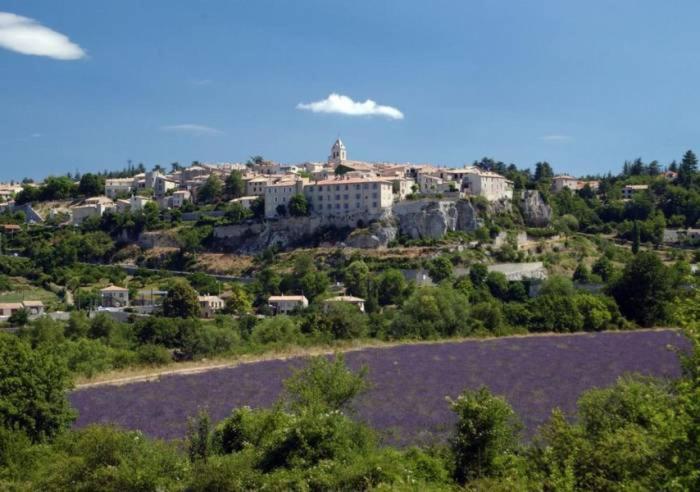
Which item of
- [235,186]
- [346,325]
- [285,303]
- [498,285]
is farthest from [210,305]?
[235,186]

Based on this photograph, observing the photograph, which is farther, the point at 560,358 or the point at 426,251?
the point at 426,251

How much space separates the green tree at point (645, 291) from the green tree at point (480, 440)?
35877mm

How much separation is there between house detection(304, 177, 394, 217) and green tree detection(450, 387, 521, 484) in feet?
214

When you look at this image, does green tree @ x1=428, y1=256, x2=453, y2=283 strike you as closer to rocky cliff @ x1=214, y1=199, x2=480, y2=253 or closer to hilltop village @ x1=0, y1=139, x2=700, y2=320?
hilltop village @ x1=0, y1=139, x2=700, y2=320

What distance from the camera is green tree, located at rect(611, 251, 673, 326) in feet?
160

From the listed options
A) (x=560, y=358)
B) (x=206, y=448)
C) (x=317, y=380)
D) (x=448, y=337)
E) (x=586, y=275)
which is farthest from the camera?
(x=586, y=275)

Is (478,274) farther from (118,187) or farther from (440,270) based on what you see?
(118,187)

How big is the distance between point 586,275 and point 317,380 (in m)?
51.3

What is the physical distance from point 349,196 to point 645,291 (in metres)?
40.2

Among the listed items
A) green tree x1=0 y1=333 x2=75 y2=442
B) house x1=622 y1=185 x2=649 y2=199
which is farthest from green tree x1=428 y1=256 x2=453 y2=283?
house x1=622 y1=185 x2=649 y2=199

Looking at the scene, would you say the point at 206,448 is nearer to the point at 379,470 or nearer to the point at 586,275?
the point at 379,470

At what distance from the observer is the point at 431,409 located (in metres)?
25.2

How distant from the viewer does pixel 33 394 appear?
62.5 feet

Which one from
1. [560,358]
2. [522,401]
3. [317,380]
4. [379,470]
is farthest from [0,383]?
[560,358]
